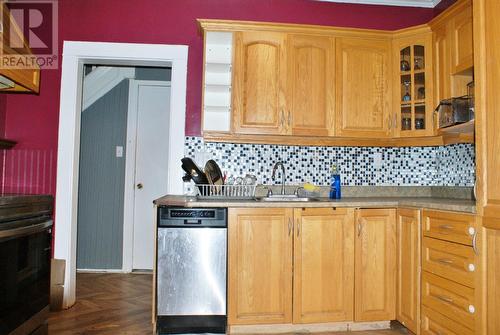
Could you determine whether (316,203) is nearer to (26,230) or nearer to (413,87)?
(413,87)

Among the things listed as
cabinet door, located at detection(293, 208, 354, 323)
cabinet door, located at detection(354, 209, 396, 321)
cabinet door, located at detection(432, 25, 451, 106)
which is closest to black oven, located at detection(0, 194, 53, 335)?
cabinet door, located at detection(293, 208, 354, 323)

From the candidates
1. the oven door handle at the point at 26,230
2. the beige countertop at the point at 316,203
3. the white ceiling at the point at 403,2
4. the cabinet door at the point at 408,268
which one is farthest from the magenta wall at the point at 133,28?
the cabinet door at the point at 408,268

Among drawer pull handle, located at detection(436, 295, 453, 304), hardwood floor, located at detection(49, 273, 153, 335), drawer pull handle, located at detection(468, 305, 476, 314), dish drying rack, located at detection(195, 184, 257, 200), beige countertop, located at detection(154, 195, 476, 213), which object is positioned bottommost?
hardwood floor, located at detection(49, 273, 153, 335)

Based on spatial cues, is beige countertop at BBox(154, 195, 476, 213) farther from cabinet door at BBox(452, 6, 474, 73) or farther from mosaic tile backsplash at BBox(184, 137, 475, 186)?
cabinet door at BBox(452, 6, 474, 73)

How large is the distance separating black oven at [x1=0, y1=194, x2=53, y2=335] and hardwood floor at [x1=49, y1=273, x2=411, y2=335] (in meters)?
0.30

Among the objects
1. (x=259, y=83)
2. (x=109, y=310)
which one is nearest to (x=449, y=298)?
(x=259, y=83)

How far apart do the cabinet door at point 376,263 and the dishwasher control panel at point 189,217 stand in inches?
36.5

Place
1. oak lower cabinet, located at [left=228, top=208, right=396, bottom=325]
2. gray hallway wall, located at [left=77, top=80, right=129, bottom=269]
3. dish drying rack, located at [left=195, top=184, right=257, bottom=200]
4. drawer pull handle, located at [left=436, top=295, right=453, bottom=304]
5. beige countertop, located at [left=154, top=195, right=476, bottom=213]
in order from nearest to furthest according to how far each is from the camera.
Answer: drawer pull handle, located at [left=436, top=295, right=453, bottom=304] < beige countertop, located at [left=154, top=195, right=476, bottom=213] < oak lower cabinet, located at [left=228, top=208, right=396, bottom=325] < dish drying rack, located at [left=195, top=184, right=257, bottom=200] < gray hallway wall, located at [left=77, top=80, right=129, bottom=269]

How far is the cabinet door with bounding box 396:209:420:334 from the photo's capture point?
86.8 inches

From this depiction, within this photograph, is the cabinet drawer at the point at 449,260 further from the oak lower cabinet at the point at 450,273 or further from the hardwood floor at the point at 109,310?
the hardwood floor at the point at 109,310

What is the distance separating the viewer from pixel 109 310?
2.71 meters

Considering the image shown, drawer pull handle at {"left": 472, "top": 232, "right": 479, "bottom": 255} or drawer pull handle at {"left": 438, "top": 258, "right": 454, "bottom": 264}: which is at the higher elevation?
drawer pull handle at {"left": 472, "top": 232, "right": 479, "bottom": 255}

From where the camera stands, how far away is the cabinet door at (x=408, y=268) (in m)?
2.21

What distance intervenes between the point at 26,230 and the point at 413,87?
108 inches
